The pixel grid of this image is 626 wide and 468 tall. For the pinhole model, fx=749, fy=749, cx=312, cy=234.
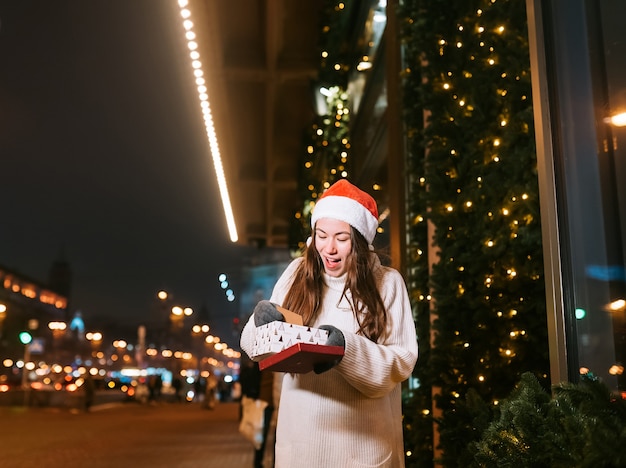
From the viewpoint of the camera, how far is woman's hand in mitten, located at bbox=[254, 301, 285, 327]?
2.64m

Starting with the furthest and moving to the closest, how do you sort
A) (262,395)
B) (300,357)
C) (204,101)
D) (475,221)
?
(204,101) → (262,395) → (475,221) → (300,357)

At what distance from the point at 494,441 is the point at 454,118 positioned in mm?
3516

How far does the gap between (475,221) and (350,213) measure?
8.17ft

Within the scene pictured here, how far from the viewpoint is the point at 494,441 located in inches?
106

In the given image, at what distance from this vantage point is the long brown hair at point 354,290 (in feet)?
9.47

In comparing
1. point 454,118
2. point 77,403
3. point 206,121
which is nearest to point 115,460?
point 206,121

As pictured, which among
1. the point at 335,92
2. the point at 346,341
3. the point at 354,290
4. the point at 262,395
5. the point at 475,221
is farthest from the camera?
the point at 335,92

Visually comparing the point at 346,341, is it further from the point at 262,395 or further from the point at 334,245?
the point at 262,395

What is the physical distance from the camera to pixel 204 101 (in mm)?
13383

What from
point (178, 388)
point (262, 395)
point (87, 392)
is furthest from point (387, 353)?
point (178, 388)

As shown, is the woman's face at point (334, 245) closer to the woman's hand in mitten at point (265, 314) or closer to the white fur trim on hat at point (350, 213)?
the white fur trim on hat at point (350, 213)

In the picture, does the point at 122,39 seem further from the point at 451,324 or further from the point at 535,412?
the point at 535,412

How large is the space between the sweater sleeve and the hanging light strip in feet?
23.6

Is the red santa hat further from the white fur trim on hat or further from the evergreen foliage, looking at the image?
the evergreen foliage
